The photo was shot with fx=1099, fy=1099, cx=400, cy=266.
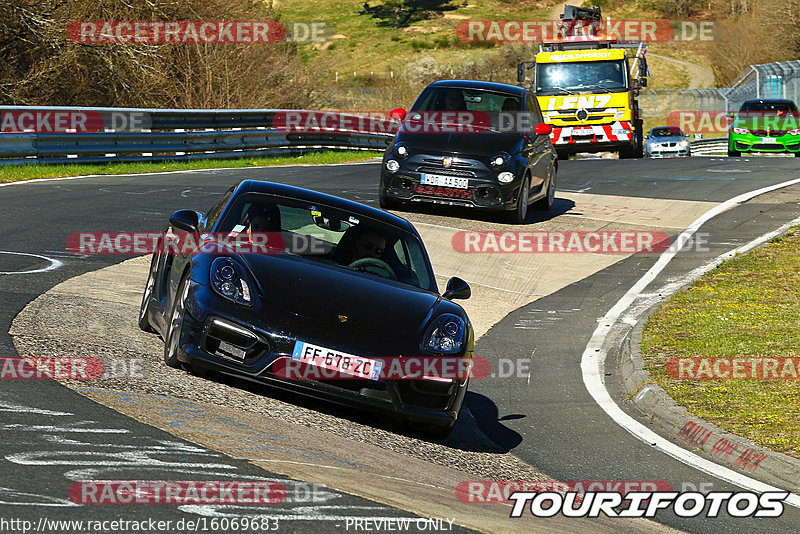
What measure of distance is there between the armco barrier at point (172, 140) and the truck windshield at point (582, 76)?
6082 mm

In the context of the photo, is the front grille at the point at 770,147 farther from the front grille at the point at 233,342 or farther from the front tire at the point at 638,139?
the front grille at the point at 233,342

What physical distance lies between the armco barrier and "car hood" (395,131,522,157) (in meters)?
7.51

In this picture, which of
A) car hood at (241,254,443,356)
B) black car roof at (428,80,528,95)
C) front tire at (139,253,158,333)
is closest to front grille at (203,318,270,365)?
car hood at (241,254,443,356)

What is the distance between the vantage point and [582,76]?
27906mm

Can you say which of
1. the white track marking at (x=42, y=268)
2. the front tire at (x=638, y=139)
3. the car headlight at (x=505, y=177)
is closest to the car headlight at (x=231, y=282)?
the white track marking at (x=42, y=268)

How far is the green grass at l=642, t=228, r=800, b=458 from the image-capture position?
7.43 m

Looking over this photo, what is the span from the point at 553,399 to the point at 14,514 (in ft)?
16.7

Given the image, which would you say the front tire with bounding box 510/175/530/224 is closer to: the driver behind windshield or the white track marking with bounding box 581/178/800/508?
the white track marking with bounding box 581/178/800/508

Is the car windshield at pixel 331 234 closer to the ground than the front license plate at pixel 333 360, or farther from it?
farther from it

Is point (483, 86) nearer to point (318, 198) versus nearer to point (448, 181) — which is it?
point (448, 181)

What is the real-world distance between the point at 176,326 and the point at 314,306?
90cm

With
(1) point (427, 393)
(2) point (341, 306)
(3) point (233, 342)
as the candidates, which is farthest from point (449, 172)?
(3) point (233, 342)

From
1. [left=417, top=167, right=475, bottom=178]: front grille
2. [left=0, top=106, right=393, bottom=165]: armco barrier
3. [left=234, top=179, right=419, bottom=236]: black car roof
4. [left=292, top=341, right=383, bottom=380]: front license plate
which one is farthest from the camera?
[left=0, top=106, right=393, bottom=165]: armco barrier

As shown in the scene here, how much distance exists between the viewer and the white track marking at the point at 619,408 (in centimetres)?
650
